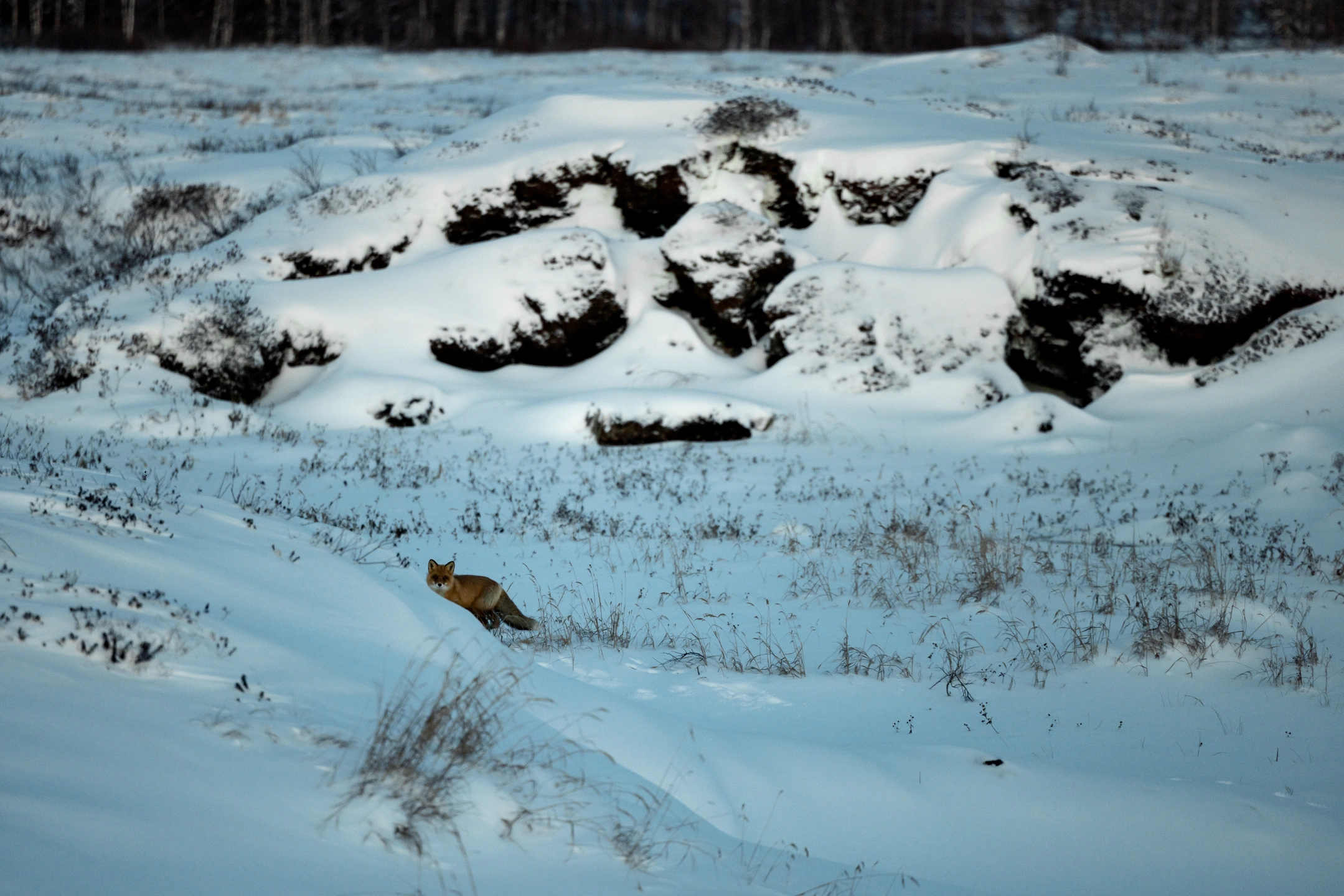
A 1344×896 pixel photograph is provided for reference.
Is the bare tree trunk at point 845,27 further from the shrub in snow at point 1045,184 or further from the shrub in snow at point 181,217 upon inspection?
the shrub in snow at point 181,217

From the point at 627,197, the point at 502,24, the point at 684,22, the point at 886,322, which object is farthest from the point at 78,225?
the point at 684,22

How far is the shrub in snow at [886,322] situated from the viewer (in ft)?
46.7

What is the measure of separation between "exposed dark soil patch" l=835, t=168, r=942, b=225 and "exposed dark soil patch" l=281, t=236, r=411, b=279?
9.63m

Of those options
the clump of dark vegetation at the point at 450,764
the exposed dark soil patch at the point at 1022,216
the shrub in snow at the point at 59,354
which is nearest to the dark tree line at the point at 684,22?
the exposed dark soil patch at the point at 1022,216

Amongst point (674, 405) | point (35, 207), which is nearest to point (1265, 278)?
point (674, 405)

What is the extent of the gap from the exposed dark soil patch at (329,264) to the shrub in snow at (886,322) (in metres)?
8.09

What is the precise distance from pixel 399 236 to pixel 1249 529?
1533 centimetres

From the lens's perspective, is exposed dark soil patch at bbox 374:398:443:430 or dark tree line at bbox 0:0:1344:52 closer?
exposed dark soil patch at bbox 374:398:443:430

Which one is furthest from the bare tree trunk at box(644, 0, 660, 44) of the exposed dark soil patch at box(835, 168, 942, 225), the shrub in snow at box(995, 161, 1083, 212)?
the shrub in snow at box(995, 161, 1083, 212)

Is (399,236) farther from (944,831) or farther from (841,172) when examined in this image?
(944,831)

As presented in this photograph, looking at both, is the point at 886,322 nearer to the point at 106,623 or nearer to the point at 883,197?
the point at 883,197

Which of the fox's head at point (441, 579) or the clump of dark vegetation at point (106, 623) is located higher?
the clump of dark vegetation at point (106, 623)

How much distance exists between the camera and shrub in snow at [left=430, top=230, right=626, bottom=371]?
49.5ft

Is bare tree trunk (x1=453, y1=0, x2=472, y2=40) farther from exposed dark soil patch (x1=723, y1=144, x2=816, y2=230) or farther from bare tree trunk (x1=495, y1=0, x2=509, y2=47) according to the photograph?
exposed dark soil patch (x1=723, y1=144, x2=816, y2=230)
